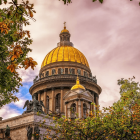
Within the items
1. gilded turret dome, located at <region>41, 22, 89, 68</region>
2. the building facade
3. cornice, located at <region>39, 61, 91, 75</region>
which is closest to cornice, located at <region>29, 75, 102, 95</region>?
the building facade

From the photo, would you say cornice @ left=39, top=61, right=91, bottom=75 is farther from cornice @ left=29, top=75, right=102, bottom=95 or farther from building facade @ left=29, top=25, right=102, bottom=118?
cornice @ left=29, top=75, right=102, bottom=95

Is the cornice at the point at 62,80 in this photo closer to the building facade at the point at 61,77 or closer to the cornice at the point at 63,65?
the building facade at the point at 61,77

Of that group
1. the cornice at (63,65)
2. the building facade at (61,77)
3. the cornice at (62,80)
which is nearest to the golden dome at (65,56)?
the building facade at (61,77)

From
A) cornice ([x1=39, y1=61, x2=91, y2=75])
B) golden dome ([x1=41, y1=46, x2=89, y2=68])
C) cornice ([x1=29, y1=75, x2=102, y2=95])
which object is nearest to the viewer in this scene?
cornice ([x1=29, y1=75, x2=102, y2=95])

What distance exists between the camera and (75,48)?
56.5m

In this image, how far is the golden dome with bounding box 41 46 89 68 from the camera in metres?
52.3

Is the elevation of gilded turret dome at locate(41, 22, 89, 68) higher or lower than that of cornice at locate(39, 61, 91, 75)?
higher

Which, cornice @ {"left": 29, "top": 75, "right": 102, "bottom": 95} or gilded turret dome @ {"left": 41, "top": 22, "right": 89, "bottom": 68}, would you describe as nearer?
cornice @ {"left": 29, "top": 75, "right": 102, "bottom": 95}

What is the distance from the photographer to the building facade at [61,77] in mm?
48000

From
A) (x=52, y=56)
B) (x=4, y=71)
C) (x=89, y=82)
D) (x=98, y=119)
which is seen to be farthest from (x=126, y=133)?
(x=52, y=56)

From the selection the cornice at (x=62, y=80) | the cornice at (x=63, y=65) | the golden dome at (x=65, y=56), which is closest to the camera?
the cornice at (x=62, y=80)

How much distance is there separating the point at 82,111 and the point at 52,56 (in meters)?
21.9

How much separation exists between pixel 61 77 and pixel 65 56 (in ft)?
21.3

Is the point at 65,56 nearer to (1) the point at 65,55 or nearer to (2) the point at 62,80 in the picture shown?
(1) the point at 65,55
